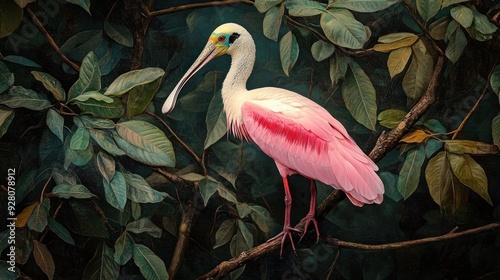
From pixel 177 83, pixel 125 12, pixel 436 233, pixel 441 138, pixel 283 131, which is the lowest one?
pixel 436 233

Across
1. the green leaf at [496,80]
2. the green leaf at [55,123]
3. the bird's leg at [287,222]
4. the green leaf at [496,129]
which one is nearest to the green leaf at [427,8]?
the green leaf at [496,80]

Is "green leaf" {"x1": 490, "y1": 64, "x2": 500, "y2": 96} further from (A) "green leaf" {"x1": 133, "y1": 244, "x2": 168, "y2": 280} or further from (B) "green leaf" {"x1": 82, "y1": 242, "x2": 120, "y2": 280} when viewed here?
(B) "green leaf" {"x1": 82, "y1": 242, "x2": 120, "y2": 280}

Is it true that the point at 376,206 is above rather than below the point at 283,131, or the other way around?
below

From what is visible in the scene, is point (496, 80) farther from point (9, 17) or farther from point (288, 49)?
point (9, 17)

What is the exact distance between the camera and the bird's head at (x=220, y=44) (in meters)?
2.42

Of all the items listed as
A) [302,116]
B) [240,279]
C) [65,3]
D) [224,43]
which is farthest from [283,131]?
[65,3]

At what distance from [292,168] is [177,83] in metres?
0.51

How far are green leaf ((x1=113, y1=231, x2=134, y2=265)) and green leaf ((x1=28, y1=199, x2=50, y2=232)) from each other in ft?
0.88

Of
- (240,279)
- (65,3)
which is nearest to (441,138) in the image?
(240,279)

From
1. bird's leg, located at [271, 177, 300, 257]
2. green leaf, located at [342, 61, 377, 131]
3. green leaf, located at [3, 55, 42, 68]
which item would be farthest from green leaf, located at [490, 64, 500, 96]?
green leaf, located at [3, 55, 42, 68]

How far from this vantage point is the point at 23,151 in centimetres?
246

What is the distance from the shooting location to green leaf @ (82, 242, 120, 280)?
248cm

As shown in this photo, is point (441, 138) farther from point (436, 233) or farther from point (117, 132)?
point (117, 132)

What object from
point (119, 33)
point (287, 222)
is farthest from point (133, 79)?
point (287, 222)
